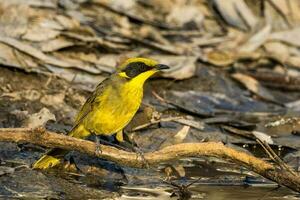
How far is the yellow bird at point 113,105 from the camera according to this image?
7.79 metres

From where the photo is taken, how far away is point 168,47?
11.4 m

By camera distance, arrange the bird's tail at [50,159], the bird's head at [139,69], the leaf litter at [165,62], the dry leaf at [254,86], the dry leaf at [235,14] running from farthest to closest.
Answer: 1. the dry leaf at [235,14]
2. the dry leaf at [254,86]
3. the leaf litter at [165,62]
4. the bird's head at [139,69]
5. the bird's tail at [50,159]

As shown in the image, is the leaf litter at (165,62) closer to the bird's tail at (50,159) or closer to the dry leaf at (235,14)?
the dry leaf at (235,14)

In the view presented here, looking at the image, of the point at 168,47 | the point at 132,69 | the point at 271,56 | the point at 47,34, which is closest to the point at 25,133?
the point at 132,69

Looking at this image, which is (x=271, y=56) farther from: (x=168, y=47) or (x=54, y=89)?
(x=54, y=89)

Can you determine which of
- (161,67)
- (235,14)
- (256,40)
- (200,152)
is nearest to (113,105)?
(161,67)

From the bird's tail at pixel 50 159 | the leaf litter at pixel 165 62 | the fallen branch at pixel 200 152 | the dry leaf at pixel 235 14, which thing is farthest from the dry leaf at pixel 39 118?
the dry leaf at pixel 235 14

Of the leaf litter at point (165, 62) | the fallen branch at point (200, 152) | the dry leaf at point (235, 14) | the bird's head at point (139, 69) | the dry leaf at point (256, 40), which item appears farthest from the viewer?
the dry leaf at point (235, 14)

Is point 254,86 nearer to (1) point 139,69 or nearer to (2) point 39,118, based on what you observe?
(2) point 39,118

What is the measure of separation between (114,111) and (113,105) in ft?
0.20

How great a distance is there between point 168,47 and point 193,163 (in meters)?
3.02

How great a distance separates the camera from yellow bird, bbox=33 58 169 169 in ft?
25.6

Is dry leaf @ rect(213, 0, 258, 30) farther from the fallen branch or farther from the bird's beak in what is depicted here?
the fallen branch

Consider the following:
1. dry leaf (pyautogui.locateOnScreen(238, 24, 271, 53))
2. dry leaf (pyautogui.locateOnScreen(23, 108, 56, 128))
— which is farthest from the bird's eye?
dry leaf (pyautogui.locateOnScreen(238, 24, 271, 53))
